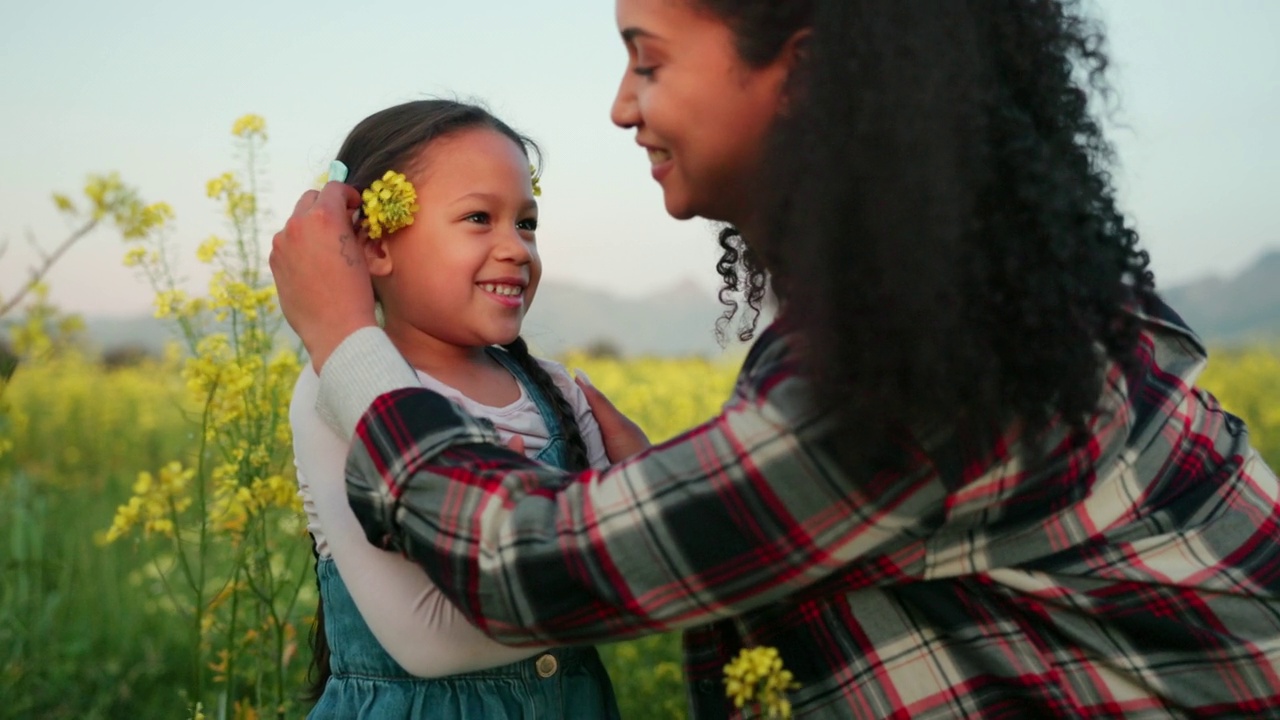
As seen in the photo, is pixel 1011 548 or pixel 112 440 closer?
pixel 1011 548

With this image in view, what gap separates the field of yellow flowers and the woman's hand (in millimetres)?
721

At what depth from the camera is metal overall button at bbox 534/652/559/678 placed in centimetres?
194

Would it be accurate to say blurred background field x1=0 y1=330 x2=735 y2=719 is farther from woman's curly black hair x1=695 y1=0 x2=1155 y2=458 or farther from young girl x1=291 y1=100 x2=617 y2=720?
woman's curly black hair x1=695 y1=0 x2=1155 y2=458

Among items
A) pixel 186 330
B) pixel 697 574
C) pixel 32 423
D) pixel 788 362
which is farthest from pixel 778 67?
pixel 32 423

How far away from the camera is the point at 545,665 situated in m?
1.94

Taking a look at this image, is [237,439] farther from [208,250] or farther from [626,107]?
[626,107]

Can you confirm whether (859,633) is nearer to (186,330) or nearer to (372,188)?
(372,188)

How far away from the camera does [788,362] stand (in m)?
1.43

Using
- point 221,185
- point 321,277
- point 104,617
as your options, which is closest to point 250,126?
point 221,185

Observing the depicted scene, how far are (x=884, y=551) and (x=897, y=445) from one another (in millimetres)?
184

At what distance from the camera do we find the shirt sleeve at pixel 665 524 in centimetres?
141

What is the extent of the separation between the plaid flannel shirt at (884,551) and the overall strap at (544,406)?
53 cm

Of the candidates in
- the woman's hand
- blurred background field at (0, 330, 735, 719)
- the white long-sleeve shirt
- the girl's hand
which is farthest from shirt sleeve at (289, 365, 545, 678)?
blurred background field at (0, 330, 735, 719)

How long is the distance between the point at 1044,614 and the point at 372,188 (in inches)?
49.2
